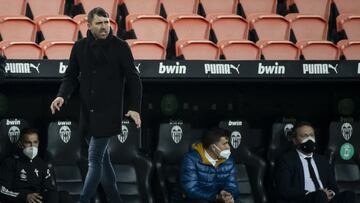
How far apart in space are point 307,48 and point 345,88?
54 centimetres

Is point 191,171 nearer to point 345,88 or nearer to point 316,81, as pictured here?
point 316,81

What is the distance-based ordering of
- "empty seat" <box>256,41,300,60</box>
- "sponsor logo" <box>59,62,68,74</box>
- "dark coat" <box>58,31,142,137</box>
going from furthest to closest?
1. "empty seat" <box>256,41,300,60</box>
2. "sponsor logo" <box>59,62,68,74</box>
3. "dark coat" <box>58,31,142,137</box>

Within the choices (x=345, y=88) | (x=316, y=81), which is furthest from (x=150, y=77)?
(x=345, y=88)

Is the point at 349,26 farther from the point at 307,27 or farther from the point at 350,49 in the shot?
the point at 350,49

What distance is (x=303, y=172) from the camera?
33.5ft

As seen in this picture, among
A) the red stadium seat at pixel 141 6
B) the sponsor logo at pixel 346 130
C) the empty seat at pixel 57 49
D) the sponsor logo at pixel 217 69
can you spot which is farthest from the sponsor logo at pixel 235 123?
the empty seat at pixel 57 49

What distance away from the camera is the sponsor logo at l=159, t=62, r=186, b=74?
9688mm

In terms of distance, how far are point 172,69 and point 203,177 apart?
96 centimetres

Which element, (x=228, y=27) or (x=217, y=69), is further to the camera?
(x=228, y=27)

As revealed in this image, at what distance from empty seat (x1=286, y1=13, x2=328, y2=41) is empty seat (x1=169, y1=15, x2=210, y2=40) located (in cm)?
96

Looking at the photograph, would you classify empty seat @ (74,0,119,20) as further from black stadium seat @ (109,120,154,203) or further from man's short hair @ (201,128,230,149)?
man's short hair @ (201,128,230,149)

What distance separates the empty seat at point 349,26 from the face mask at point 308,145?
1.68 m

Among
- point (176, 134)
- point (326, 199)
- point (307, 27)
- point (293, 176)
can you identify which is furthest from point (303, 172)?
point (307, 27)

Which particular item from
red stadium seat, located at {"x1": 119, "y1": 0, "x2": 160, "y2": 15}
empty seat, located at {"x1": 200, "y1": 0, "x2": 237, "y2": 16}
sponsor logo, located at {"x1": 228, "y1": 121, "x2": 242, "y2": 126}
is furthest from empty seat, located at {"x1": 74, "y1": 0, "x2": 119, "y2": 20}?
sponsor logo, located at {"x1": 228, "y1": 121, "x2": 242, "y2": 126}
